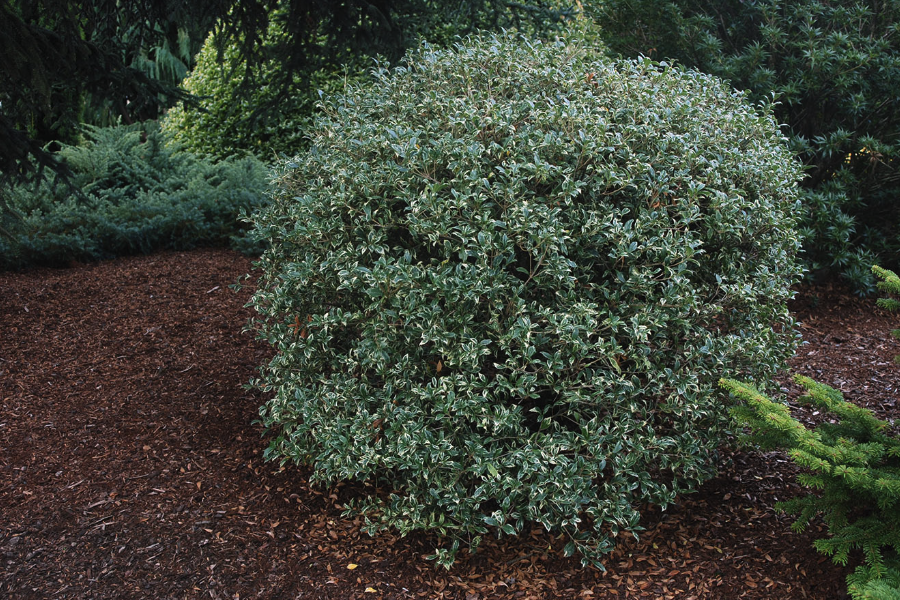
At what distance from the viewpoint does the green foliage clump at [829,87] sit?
5477 millimetres

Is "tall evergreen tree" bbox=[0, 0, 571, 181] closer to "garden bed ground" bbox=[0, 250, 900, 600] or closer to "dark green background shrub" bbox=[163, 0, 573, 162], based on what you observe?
"dark green background shrub" bbox=[163, 0, 573, 162]

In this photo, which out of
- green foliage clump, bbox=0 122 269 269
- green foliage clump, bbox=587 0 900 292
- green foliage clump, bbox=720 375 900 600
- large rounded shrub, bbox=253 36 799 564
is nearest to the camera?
green foliage clump, bbox=720 375 900 600

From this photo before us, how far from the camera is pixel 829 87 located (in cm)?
562

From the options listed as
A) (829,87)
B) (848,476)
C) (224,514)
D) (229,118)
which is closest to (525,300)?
(848,476)

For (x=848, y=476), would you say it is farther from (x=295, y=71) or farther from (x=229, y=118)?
(x=229, y=118)

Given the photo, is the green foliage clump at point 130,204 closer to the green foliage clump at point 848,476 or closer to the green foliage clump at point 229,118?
the green foliage clump at point 229,118

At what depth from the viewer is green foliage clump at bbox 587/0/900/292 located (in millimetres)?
5477

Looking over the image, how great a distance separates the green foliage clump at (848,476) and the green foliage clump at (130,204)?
180 inches

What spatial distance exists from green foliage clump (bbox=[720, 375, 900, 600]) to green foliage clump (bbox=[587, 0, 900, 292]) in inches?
119

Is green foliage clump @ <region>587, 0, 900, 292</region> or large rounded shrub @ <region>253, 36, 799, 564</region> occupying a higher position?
green foliage clump @ <region>587, 0, 900, 292</region>

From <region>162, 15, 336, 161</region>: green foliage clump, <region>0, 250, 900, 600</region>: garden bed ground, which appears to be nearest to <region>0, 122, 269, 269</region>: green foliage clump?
<region>162, 15, 336, 161</region>: green foliage clump

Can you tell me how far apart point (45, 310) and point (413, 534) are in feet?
12.0

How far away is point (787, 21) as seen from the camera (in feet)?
18.8

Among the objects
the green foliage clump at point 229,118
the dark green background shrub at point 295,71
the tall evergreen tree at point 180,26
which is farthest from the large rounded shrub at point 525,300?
the green foliage clump at point 229,118
